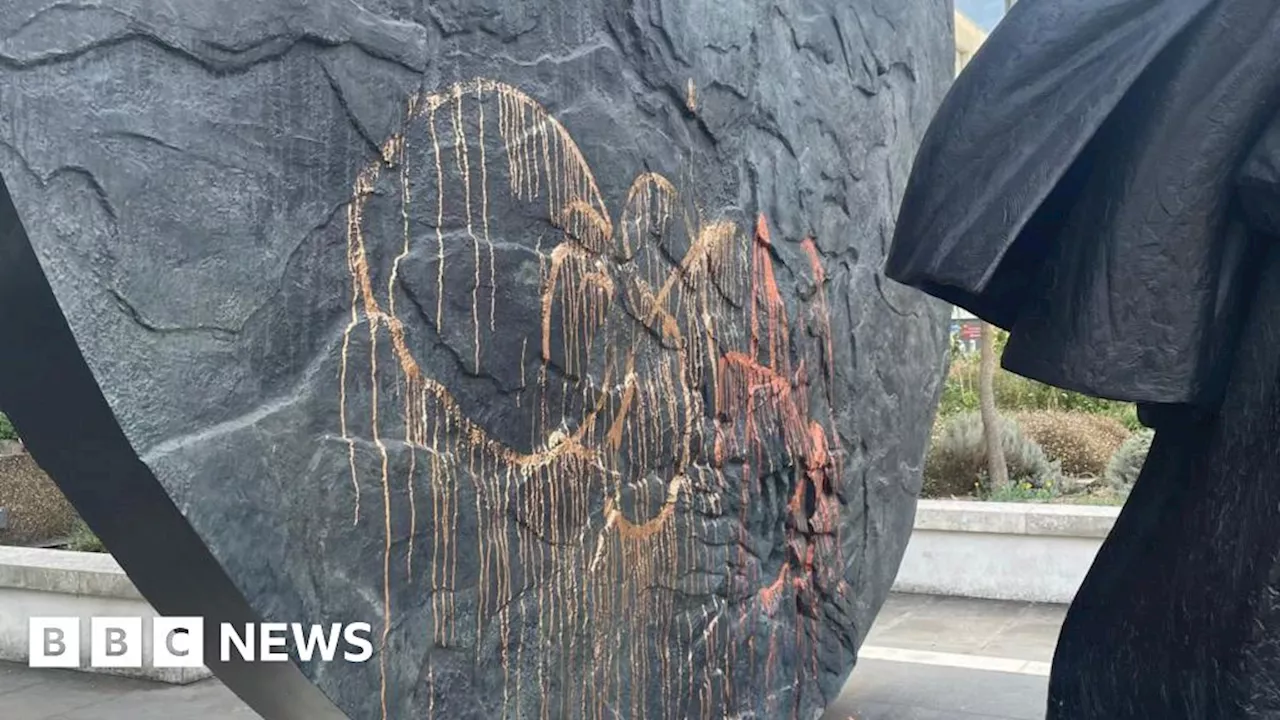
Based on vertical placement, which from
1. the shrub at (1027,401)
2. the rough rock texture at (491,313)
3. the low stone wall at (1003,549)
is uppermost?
the rough rock texture at (491,313)

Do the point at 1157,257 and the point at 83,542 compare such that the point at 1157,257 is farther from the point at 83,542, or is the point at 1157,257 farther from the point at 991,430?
the point at 83,542

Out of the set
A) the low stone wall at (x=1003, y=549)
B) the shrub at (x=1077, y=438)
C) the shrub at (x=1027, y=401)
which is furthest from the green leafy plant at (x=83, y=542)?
the shrub at (x=1027, y=401)

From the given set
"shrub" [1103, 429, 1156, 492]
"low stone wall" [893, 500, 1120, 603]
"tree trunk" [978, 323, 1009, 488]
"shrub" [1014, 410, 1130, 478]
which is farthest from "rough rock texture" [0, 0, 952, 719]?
"shrub" [1014, 410, 1130, 478]

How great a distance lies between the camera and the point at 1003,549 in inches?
248

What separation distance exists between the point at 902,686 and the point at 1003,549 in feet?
5.82

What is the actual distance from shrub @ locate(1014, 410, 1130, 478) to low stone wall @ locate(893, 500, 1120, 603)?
7.35 feet

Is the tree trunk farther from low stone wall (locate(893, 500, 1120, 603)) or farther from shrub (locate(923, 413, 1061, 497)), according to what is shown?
low stone wall (locate(893, 500, 1120, 603))

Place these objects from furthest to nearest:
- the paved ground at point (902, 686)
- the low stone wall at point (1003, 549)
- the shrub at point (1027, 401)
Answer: the shrub at point (1027, 401), the low stone wall at point (1003, 549), the paved ground at point (902, 686)

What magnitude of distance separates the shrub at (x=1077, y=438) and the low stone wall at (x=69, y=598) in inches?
232

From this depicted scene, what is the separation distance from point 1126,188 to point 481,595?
56.7 inches

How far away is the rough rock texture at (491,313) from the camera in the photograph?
6.39 feet

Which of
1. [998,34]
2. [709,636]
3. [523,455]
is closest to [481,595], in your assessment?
[523,455]

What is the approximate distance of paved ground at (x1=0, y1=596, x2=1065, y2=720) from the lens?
4492 millimetres

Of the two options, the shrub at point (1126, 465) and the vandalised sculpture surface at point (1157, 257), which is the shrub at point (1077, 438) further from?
the vandalised sculpture surface at point (1157, 257)
